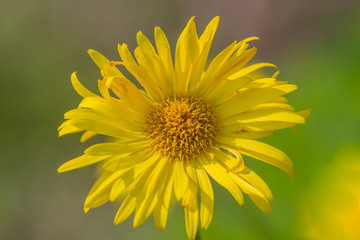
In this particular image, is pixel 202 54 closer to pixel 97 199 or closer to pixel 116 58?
pixel 97 199

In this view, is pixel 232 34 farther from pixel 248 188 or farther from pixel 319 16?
pixel 248 188

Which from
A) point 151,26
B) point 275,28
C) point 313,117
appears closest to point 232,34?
point 275,28

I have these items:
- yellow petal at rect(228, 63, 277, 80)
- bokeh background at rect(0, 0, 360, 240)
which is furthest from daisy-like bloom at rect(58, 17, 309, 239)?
bokeh background at rect(0, 0, 360, 240)

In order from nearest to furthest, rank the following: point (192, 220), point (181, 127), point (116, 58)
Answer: point (192, 220)
point (181, 127)
point (116, 58)

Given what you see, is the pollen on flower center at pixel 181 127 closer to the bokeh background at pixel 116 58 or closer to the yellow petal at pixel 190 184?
the yellow petal at pixel 190 184

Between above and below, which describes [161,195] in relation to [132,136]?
below

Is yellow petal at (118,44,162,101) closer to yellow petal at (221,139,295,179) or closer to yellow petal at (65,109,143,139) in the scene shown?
yellow petal at (65,109,143,139)

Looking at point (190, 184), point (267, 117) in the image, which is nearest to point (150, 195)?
point (190, 184)
